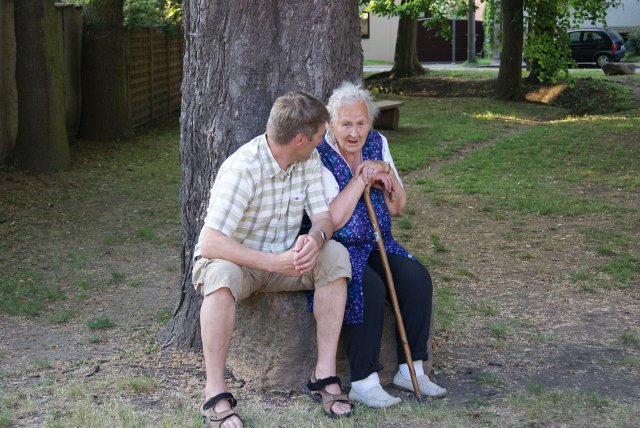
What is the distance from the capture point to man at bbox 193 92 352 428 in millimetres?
3969

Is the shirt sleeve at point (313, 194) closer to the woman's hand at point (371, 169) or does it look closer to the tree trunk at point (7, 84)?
the woman's hand at point (371, 169)

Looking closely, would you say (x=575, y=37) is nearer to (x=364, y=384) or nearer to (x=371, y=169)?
(x=371, y=169)

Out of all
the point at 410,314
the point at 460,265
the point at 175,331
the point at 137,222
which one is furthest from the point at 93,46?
the point at 410,314

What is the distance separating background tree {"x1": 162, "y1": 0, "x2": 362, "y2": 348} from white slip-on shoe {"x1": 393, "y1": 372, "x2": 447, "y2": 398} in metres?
1.36

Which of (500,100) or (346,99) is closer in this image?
(346,99)

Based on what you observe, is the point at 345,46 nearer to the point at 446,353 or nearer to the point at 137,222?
the point at 446,353

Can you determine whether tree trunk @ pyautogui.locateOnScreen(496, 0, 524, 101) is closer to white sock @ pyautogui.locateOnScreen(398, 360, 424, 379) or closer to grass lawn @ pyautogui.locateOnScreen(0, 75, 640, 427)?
grass lawn @ pyautogui.locateOnScreen(0, 75, 640, 427)

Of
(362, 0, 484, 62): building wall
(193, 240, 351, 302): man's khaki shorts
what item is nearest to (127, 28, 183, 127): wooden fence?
(193, 240, 351, 302): man's khaki shorts

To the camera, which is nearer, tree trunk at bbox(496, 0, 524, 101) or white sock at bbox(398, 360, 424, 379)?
white sock at bbox(398, 360, 424, 379)

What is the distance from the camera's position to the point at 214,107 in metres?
4.72

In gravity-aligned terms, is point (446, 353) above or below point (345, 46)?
below

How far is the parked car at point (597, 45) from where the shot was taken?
103ft

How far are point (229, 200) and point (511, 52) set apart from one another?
16.3m

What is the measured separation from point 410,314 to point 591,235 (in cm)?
396
